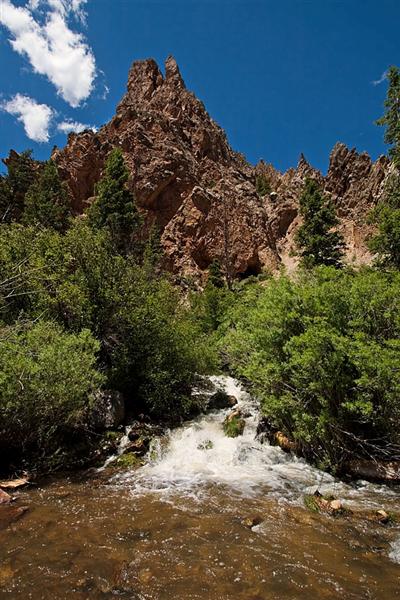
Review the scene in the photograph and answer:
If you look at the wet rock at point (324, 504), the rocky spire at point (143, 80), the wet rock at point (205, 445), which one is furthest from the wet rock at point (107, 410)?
the rocky spire at point (143, 80)

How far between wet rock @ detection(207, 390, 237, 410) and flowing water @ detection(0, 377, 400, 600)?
23.4ft

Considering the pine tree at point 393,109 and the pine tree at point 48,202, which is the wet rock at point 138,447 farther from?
the pine tree at point 48,202

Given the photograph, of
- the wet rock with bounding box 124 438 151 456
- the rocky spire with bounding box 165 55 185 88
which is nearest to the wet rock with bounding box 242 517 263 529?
the wet rock with bounding box 124 438 151 456

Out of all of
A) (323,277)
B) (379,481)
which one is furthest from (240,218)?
(379,481)

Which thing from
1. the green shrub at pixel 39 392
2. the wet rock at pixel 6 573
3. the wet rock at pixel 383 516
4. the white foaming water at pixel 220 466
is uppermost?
the green shrub at pixel 39 392

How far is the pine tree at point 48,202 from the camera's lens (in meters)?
37.0

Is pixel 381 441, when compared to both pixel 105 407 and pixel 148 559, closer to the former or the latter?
pixel 148 559

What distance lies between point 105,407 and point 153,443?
8.18 feet

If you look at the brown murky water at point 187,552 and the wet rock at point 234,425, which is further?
the wet rock at point 234,425

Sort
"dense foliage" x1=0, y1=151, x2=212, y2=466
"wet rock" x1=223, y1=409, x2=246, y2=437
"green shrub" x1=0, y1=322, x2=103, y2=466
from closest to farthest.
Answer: "green shrub" x1=0, y1=322, x2=103, y2=466 < "wet rock" x1=223, y1=409, x2=246, y2=437 < "dense foliage" x1=0, y1=151, x2=212, y2=466

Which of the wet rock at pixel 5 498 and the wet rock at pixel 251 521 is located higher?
the wet rock at pixel 5 498

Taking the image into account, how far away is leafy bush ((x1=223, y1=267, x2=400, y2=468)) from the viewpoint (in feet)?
28.6

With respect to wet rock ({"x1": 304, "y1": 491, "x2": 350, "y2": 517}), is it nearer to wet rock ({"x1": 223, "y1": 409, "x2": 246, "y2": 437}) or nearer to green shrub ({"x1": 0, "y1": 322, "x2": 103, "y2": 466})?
wet rock ({"x1": 223, "y1": 409, "x2": 246, "y2": 437})

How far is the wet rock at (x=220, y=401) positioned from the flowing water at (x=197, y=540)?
23.4 feet
